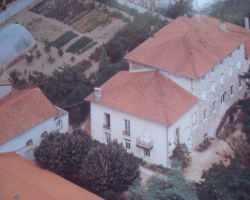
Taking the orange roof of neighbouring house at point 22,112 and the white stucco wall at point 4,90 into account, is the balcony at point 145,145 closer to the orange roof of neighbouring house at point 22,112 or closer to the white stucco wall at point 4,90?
the orange roof of neighbouring house at point 22,112

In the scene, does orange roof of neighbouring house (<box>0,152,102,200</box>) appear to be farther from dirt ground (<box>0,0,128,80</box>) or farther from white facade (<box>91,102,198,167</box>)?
dirt ground (<box>0,0,128,80</box>)

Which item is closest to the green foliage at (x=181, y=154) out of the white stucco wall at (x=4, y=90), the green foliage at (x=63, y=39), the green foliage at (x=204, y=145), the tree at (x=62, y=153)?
the green foliage at (x=204, y=145)

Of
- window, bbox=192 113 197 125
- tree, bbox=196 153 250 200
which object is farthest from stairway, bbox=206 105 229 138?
→ tree, bbox=196 153 250 200

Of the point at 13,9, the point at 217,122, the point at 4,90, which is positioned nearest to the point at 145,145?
the point at 217,122

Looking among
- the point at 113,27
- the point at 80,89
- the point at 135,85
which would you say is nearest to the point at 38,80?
the point at 80,89

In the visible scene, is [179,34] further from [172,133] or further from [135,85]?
[172,133]

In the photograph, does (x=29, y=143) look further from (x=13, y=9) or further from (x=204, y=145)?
(x=13, y=9)
